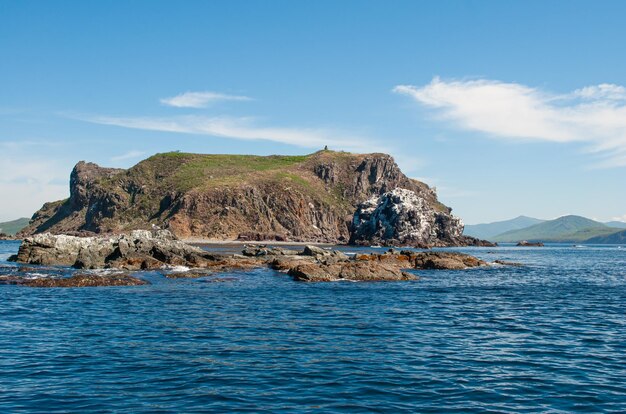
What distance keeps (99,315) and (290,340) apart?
13.1 meters

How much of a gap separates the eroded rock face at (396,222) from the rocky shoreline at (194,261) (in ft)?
313

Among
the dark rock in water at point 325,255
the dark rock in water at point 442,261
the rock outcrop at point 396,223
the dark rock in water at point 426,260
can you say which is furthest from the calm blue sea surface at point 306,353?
the rock outcrop at point 396,223

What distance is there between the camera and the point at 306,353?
22281mm

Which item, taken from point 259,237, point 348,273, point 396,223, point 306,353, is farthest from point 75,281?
point 396,223

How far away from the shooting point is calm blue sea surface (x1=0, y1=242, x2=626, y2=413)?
16.3 metres

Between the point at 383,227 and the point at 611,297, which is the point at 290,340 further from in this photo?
the point at 383,227

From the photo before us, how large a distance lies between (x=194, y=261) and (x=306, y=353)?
53064 mm

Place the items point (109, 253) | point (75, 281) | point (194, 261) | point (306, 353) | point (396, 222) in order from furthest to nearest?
point (396, 222)
point (194, 261)
point (109, 253)
point (75, 281)
point (306, 353)

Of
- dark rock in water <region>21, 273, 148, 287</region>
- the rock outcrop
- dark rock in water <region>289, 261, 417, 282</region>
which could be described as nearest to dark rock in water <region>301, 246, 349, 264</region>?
dark rock in water <region>289, 261, 417, 282</region>

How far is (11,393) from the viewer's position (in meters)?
16.6

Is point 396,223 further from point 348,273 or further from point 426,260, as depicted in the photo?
point 348,273

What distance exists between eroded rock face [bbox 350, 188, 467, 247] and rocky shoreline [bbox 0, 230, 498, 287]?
3759 inches

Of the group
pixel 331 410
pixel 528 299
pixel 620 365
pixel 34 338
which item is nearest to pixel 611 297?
pixel 528 299

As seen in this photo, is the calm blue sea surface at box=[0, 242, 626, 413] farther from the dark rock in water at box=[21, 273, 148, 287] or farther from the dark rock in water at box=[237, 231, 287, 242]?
the dark rock in water at box=[237, 231, 287, 242]
